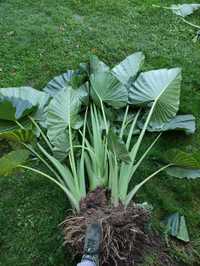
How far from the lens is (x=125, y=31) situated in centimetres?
483

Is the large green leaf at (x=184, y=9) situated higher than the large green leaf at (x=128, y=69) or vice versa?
the large green leaf at (x=128, y=69)

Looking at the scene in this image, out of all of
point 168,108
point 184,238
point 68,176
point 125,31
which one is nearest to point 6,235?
point 68,176

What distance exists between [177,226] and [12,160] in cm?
104

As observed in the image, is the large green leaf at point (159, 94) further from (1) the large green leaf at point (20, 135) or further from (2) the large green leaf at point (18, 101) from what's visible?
(1) the large green leaf at point (20, 135)

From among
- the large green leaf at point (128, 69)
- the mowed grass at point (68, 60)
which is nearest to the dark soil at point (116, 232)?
the mowed grass at point (68, 60)

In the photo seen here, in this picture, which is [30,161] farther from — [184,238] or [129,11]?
[129,11]

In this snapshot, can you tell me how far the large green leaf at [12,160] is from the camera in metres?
2.73

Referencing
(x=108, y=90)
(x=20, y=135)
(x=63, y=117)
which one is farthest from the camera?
(x=108, y=90)

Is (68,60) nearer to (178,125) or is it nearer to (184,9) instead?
(178,125)

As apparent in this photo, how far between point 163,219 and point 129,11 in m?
2.82

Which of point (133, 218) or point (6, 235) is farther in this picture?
point (6, 235)

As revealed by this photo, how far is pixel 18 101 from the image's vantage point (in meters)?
3.21

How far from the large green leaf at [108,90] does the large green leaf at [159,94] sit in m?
0.10

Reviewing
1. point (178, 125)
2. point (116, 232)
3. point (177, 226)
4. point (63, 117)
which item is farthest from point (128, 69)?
point (116, 232)
